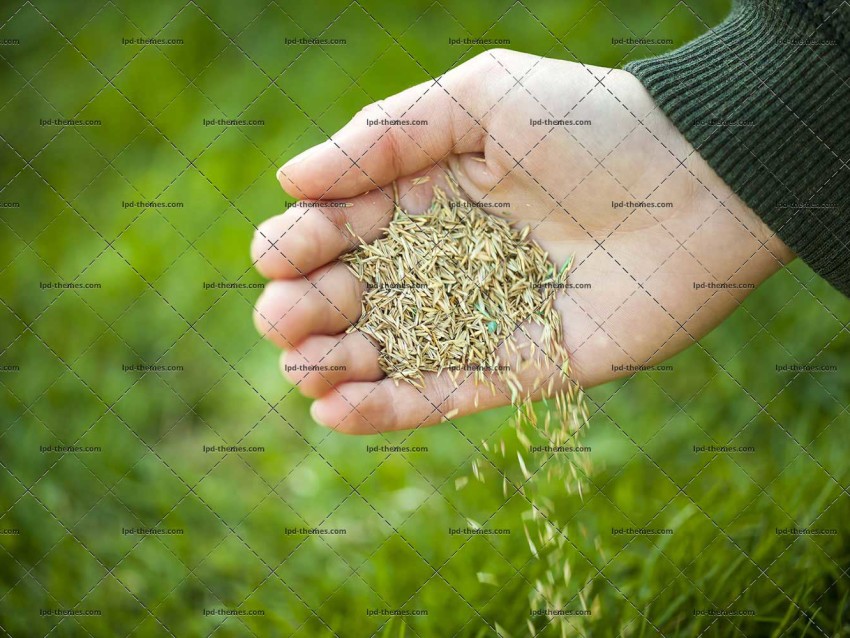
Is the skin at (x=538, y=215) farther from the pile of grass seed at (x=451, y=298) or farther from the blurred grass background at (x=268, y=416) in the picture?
the blurred grass background at (x=268, y=416)

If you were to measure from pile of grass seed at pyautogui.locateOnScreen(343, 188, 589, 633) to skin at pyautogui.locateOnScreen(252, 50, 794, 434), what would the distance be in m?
0.03

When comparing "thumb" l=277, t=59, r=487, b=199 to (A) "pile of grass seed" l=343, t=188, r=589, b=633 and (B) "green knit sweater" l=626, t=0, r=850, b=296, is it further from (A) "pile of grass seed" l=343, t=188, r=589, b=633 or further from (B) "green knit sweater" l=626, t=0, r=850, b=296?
(B) "green knit sweater" l=626, t=0, r=850, b=296

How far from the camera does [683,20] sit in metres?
2.23

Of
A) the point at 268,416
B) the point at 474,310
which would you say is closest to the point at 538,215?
the point at 474,310

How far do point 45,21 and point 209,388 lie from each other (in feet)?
3.94

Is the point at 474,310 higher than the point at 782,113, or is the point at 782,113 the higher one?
the point at 782,113

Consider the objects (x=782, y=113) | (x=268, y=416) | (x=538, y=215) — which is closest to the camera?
(x=782, y=113)

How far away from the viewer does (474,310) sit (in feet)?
5.15

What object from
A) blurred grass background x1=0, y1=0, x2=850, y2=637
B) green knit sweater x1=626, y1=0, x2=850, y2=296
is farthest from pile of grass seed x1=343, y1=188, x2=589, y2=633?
green knit sweater x1=626, y1=0, x2=850, y2=296

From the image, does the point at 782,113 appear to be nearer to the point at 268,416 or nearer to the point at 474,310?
the point at 474,310

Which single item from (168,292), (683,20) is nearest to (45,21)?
(168,292)

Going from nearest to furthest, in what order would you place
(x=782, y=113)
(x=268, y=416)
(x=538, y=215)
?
(x=782, y=113) → (x=538, y=215) → (x=268, y=416)

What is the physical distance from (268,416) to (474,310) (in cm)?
77

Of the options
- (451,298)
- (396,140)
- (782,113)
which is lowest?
(451,298)
